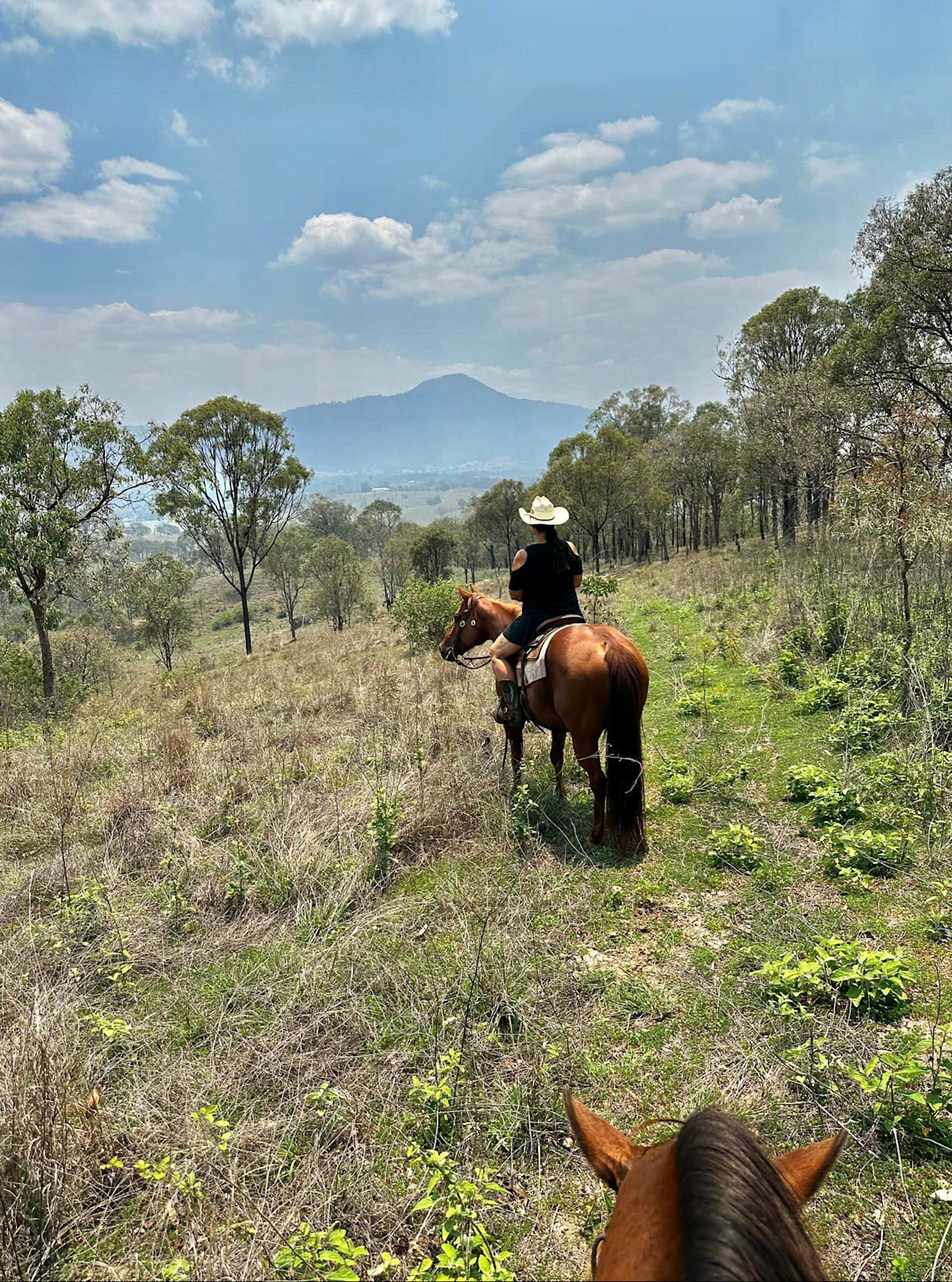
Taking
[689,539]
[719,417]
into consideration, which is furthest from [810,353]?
[689,539]

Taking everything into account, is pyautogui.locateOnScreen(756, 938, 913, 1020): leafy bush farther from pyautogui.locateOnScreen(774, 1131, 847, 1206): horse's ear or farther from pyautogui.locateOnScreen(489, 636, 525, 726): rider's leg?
pyautogui.locateOnScreen(489, 636, 525, 726): rider's leg

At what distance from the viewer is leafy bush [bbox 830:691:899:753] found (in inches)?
246

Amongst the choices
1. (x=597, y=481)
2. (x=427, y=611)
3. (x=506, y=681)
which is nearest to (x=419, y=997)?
(x=506, y=681)

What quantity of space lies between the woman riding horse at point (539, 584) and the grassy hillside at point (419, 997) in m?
1.48

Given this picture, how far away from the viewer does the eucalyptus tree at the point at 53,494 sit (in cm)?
1530

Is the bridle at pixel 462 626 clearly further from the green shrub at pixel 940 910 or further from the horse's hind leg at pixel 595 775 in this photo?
the green shrub at pixel 940 910

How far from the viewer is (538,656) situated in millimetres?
5867

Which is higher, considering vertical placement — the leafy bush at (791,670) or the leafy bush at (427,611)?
the leafy bush at (427,611)

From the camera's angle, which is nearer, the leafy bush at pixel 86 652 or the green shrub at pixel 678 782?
the green shrub at pixel 678 782

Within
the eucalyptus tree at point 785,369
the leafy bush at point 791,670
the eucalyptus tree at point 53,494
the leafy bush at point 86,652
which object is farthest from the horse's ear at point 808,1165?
the leafy bush at point 86,652

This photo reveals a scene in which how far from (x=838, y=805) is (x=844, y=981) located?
224cm

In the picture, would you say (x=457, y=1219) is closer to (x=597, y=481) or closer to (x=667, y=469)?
(x=597, y=481)

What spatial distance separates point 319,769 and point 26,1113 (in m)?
4.91

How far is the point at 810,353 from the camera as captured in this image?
3138cm
